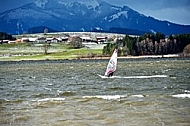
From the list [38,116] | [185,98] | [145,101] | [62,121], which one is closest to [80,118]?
[62,121]

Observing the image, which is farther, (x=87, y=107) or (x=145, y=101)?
(x=145, y=101)

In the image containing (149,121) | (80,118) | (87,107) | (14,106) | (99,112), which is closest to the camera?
(149,121)

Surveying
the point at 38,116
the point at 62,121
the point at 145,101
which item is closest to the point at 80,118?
the point at 62,121

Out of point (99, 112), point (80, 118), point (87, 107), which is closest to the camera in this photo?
point (80, 118)

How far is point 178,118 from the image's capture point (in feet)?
82.3

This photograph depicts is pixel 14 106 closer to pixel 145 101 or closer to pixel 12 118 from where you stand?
pixel 12 118

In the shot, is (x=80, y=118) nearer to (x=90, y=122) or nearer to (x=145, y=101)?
(x=90, y=122)

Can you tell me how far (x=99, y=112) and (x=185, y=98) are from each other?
9.94 meters

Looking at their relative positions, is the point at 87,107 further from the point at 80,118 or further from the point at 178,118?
the point at 178,118

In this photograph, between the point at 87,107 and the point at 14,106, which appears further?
the point at 14,106

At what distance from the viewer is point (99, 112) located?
28.1 m

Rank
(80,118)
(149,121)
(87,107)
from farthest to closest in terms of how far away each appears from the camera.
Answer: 1. (87,107)
2. (80,118)
3. (149,121)

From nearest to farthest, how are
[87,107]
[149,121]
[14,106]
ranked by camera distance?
[149,121] < [87,107] < [14,106]

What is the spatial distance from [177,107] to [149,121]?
18.7 ft
